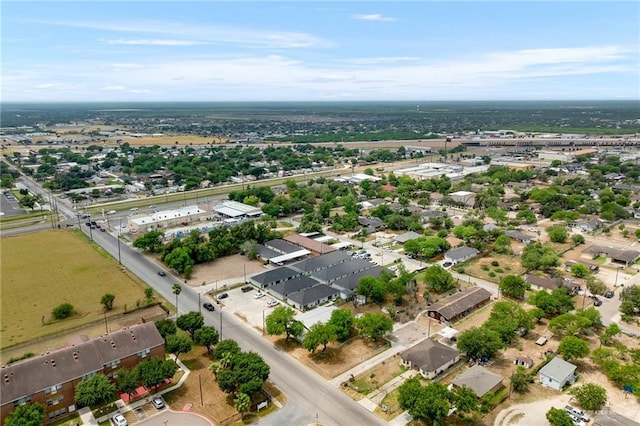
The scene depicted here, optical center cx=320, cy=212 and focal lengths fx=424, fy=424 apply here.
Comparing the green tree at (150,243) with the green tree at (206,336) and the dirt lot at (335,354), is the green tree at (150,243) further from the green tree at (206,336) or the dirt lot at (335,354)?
the dirt lot at (335,354)

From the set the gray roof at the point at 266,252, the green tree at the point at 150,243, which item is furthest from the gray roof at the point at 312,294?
the green tree at the point at 150,243

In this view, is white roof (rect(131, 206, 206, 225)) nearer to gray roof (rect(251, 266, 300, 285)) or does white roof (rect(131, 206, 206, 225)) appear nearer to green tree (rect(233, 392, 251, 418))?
gray roof (rect(251, 266, 300, 285))

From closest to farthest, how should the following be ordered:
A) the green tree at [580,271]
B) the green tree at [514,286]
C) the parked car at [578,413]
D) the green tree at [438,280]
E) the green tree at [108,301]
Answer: the parked car at [578,413]
the green tree at [108,301]
the green tree at [514,286]
the green tree at [438,280]
the green tree at [580,271]

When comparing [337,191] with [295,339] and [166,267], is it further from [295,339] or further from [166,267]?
[295,339]

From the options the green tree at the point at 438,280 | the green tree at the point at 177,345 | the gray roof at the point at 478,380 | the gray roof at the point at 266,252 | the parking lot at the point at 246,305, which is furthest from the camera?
the gray roof at the point at 266,252

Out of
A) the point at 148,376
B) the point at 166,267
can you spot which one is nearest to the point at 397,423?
the point at 148,376

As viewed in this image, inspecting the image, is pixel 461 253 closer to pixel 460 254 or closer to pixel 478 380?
pixel 460 254

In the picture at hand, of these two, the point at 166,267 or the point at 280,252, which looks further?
the point at 280,252
